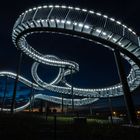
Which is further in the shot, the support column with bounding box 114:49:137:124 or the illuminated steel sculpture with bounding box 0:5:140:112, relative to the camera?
the illuminated steel sculpture with bounding box 0:5:140:112

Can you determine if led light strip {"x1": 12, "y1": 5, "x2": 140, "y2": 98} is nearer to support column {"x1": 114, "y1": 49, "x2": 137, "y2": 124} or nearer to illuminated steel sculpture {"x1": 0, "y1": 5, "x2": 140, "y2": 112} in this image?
illuminated steel sculpture {"x1": 0, "y1": 5, "x2": 140, "y2": 112}

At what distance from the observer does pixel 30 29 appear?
32.0 metres

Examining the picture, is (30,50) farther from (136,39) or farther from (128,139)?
(128,139)

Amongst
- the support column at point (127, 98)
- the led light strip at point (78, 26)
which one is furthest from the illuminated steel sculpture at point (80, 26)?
the support column at point (127, 98)

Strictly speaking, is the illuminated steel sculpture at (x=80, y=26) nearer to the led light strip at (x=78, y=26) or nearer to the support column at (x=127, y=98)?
the led light strip at (x=78, y=26)

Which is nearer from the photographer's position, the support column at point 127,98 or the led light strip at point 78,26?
the support column at point 127,98

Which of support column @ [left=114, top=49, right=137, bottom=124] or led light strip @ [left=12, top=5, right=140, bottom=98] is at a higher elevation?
led light strip @ [left=12, top=5, right=140, bottom=98]

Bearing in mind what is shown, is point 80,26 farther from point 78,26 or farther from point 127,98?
point 127,98

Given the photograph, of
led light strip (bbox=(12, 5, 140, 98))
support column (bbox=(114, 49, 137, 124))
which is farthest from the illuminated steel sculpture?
support column (bbox=(114, 49, 137, 124))

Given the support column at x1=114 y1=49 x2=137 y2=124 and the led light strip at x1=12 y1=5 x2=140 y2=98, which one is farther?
the led light strip at x1=12 y1=5 x2=140 y2=98

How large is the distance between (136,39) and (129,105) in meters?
13.5

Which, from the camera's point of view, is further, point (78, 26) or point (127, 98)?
point (78, 26)

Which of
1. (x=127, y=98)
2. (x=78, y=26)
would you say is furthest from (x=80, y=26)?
(x=127, y=98)

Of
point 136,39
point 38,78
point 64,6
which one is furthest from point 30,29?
point 38,78
